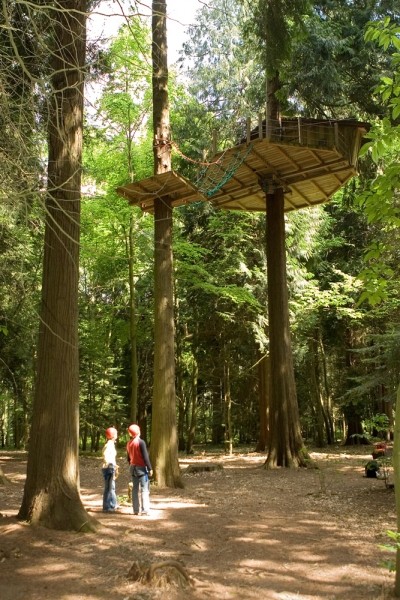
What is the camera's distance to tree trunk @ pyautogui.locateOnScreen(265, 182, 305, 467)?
14.0 meters

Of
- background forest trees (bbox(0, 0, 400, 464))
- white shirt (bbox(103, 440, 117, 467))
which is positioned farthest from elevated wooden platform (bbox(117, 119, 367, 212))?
white shirt (bbox(103, 440, 117, 467))

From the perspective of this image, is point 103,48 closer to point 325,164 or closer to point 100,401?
point 325,164

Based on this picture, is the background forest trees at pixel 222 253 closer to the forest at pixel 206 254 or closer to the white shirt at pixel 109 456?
the forest at pixel 206 254

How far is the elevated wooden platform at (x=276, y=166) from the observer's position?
1141 centimetres

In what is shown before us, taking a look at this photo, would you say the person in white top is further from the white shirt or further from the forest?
the forest

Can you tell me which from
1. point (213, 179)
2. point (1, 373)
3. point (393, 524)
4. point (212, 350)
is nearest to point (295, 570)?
point (393, 524)

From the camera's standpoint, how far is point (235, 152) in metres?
12.7

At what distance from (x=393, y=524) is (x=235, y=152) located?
8670mm

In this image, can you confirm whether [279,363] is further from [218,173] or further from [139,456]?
[139,456]

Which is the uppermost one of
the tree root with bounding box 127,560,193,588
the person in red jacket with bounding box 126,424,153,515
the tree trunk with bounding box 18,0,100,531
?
the tree trunk with bounding box 18,0,100,531

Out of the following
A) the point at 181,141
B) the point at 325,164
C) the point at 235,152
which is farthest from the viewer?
the point at 181,141

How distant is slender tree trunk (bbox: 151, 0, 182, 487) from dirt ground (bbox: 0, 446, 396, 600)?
910 millimetres

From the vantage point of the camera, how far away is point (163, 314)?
36.6ft

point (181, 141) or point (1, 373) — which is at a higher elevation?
point (181, 141)
